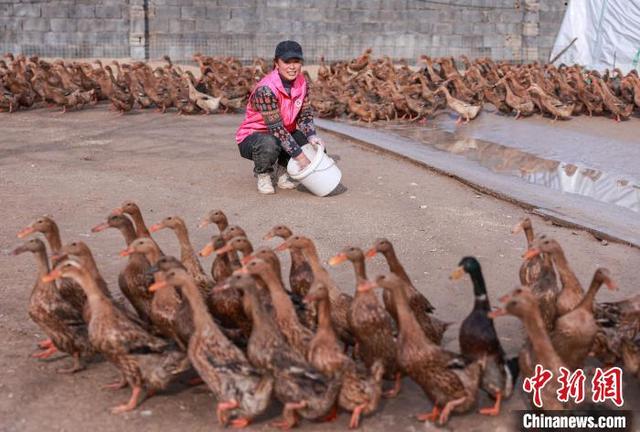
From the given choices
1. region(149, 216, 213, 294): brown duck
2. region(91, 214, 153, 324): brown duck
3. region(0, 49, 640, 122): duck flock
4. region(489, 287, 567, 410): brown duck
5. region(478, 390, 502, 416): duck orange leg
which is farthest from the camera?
region(0, 49, 640, 122): duck flock

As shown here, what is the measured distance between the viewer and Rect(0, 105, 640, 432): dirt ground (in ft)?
13.3

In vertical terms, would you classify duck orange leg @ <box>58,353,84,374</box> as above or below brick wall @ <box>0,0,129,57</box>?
below

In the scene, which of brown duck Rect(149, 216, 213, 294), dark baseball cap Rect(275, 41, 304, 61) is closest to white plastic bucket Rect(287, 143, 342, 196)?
dark baseball cap Rect(275, 41, 304, 61)

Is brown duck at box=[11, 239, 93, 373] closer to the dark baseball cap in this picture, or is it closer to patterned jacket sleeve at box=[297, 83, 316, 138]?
the dark baseball cap

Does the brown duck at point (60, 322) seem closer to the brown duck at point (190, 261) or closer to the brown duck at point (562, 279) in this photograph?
the brown duck at point (190, 261)

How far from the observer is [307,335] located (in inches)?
165

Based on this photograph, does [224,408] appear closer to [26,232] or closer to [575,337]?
[575,337]

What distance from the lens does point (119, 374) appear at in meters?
4.36

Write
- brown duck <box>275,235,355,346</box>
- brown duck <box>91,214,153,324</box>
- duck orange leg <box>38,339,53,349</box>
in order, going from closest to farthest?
brown duck <box>275,235,355,346</box> → duck orange leg <box>38,339,53,349</box> → brown duck <box>91,214,153,324</box>

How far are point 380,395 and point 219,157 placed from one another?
7098mm

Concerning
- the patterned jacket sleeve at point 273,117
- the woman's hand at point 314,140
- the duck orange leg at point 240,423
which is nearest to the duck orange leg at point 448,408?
the duck orange leg at point 240,423

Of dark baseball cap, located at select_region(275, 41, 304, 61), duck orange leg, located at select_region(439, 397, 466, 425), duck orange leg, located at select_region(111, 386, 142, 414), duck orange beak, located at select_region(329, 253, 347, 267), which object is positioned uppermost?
dark baseball cap, located at select_region(275, 41, 304, 61)

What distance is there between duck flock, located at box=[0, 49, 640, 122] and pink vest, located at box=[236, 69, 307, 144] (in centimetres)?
608

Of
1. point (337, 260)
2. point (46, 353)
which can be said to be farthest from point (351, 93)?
point (46, 353)
